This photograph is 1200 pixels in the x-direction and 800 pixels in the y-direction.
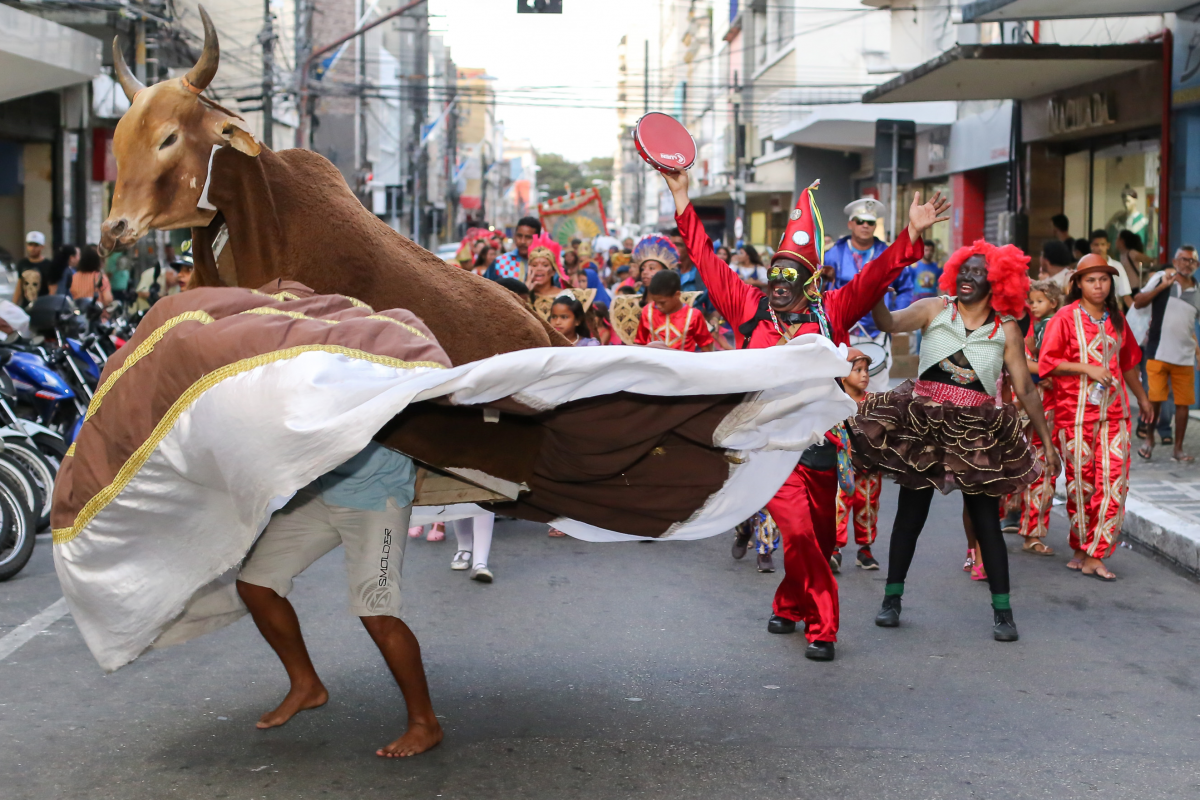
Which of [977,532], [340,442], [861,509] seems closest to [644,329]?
[861,509]

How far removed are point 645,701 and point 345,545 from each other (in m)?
1.42

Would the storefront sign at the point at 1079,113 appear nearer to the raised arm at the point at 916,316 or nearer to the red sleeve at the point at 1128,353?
the red sleeve at the point at 1128,353

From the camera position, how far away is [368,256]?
18.1 feet

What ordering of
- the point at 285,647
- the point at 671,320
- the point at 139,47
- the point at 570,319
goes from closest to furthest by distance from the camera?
the point at 285,647, the point at 570,319, the point at 671,320, the point at 139,47

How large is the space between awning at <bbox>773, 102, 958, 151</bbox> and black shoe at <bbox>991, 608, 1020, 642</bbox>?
61.6 feet

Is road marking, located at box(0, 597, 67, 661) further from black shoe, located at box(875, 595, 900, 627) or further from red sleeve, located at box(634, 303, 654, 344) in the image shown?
red sleeve, located at box(634, 303, 654, 344)

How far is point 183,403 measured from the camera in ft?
12.6

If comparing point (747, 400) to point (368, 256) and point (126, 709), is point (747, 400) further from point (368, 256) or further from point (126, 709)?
point (126, 709)

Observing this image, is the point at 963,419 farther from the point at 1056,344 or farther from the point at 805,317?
the point at 1056,344

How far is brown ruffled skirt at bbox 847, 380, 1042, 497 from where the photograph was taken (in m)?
6.00

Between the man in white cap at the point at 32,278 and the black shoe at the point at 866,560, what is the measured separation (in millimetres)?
7412

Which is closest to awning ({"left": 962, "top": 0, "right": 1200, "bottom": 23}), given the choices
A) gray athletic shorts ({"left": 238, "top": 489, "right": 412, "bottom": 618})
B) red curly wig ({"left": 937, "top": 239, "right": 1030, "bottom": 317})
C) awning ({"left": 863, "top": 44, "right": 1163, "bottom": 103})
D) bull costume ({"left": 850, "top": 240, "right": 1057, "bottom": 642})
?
awning ({"left": 863, "top": 44, "right": 1163, "bottom": 103})

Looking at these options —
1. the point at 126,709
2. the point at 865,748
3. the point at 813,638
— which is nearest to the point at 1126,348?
the point at 813,638

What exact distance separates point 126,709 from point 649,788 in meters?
2.10
